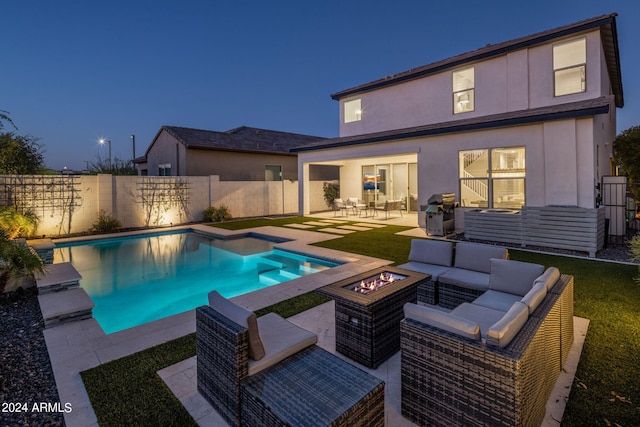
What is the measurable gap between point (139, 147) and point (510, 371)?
76907 mm

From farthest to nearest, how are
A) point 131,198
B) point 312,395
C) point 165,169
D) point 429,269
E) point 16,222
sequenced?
point 165,169
point 131,198
point 16,222
point 429,269
point 312,395

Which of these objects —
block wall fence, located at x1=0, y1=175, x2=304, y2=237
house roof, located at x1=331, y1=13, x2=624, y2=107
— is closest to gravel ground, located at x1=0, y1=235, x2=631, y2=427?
block wall fence, located at x1=0, y1=175, x2=304, y2=237

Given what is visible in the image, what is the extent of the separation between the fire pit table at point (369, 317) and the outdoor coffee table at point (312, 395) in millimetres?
803

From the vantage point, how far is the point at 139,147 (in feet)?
221

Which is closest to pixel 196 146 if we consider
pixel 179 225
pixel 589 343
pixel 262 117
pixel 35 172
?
pixel 179 225

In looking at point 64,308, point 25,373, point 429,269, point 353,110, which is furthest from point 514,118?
point 25,373

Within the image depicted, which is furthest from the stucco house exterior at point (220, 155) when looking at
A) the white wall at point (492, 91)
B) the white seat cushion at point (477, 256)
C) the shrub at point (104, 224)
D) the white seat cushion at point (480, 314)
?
the white seat cushion at point (480, 314)

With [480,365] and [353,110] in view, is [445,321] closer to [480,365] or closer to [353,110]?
[480,365]

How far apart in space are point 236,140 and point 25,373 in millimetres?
17402

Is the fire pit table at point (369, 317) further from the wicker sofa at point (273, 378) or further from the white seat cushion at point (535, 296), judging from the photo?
the white seat cushion at point (535, 296)

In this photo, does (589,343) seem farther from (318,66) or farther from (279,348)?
(318,66)

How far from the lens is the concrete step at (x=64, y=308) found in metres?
4.21

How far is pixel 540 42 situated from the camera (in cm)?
1002

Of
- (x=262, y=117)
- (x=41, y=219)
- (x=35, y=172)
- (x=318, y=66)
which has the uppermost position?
(x=318, y=66)
